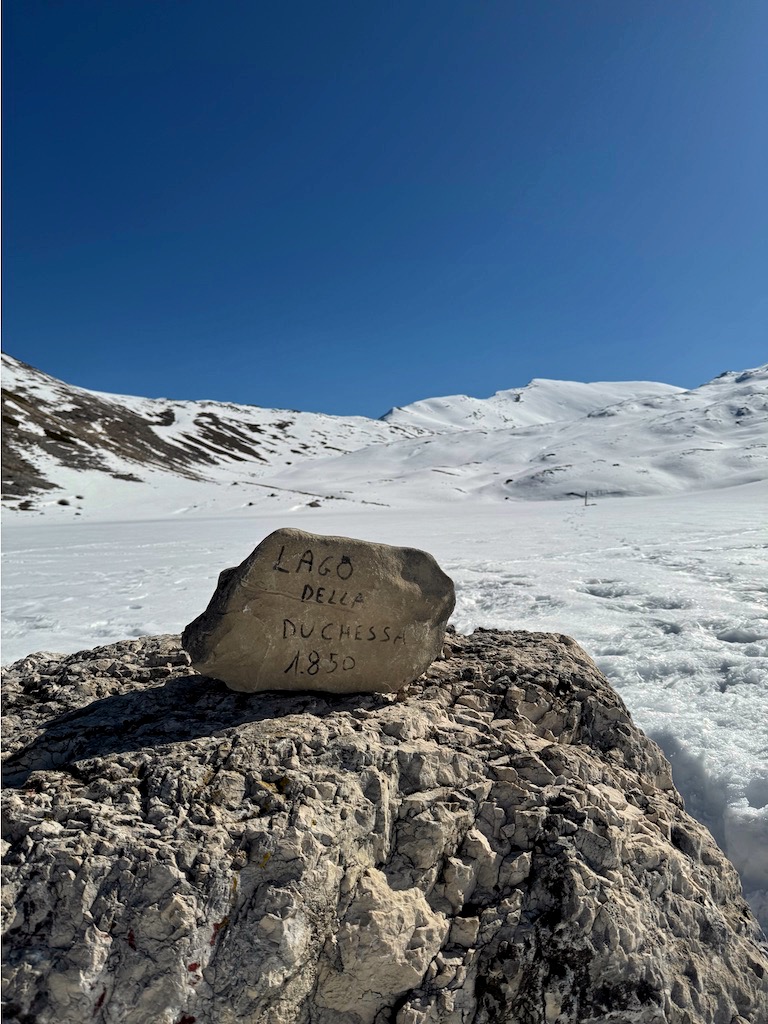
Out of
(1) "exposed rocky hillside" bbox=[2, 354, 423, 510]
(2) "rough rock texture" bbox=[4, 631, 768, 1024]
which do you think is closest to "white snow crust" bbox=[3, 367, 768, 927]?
(2) "rough rock texture" bbox=[4, 631, 768, 1024]

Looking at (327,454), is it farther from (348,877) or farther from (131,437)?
(348,877)

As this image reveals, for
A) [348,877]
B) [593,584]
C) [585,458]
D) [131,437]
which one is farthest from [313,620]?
[131,437]

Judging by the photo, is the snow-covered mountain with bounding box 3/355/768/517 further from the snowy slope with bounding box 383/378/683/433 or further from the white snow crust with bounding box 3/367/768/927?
the snowy slope with bounding box 383/378/683/433

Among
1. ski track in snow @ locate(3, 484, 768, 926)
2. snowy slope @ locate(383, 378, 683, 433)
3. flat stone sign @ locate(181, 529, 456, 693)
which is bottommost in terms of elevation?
ski track in snow @ locate(3, 484, 768, 926)

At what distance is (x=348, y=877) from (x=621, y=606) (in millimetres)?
7223

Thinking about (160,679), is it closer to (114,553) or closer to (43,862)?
(43,862)

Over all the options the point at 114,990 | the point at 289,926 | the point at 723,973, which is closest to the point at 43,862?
the point at 114,990

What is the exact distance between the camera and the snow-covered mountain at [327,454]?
139 ft

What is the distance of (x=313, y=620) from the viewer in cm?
351

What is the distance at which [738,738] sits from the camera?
4.82m

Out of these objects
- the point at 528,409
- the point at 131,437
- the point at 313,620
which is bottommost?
the point at 313,620

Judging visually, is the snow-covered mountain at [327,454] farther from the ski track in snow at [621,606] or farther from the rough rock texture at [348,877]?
the rough rock texture at [348,877]

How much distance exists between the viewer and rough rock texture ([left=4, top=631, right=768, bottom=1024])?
2.07 metres

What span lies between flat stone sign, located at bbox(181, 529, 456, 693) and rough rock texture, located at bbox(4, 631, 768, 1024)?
190 mm
